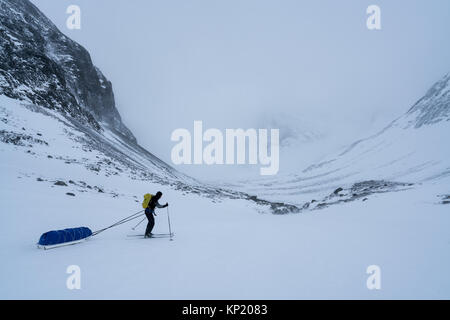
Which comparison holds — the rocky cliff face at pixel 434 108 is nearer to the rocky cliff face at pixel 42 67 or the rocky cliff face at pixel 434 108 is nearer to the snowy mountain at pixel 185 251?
the snowy mountain at pixel 185 251

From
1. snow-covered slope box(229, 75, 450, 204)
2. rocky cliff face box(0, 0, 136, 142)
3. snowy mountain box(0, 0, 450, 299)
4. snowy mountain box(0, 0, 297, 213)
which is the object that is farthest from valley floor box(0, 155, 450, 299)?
snow-covered slope box(229, 75, 450, 204)

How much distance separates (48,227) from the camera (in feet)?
28.2

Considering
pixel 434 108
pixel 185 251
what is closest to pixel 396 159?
pixel 434 108

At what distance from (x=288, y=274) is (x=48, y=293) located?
503 cm

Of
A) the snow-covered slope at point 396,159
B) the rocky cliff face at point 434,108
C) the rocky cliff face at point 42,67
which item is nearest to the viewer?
the rocky cliff face at point 42,67

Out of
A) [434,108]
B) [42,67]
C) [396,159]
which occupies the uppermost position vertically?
[434,108]

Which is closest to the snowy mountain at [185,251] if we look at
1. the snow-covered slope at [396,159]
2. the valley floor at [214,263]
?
the valley floor at [214,263]

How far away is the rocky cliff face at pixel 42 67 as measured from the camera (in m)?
38.6

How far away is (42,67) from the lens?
46031 mm

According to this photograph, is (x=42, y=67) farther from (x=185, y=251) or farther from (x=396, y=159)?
(x=396, y=159)

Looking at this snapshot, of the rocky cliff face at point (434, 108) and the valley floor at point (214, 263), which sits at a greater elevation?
the rocky cliff face at point (434, 108)

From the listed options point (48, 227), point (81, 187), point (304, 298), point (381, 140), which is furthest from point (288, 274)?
point (381, 140)

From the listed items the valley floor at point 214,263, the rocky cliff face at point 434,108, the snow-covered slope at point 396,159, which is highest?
the rocky cliff face at point 434,108

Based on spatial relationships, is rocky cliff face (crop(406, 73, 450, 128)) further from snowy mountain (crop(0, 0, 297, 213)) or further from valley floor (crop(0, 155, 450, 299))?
valley floor (crop(0, 155, 450, 299))
